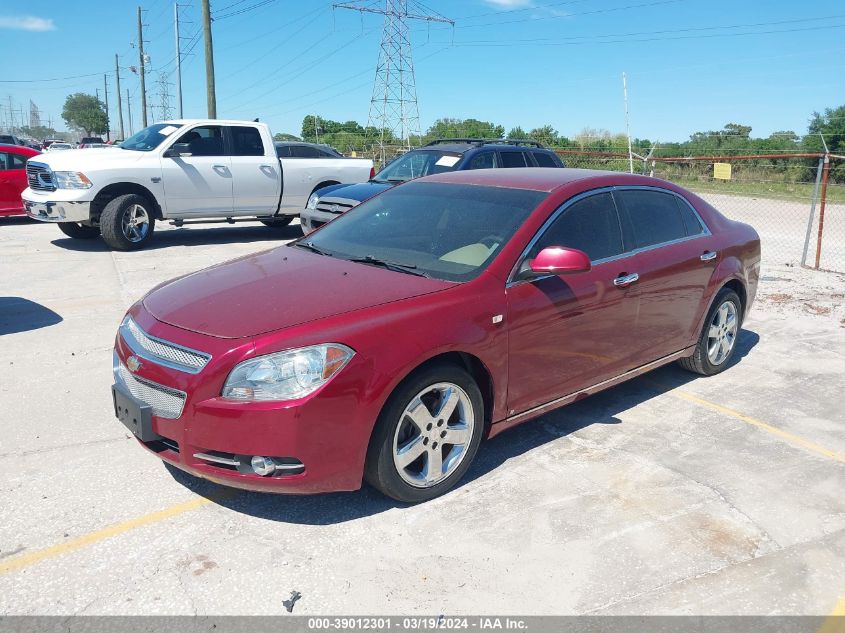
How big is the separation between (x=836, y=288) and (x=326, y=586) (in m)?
8.81

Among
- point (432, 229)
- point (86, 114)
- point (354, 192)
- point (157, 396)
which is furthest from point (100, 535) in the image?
point (86, 114)

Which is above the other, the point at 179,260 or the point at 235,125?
the point at 235,125

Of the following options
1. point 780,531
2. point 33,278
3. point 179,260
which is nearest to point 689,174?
point 179,260

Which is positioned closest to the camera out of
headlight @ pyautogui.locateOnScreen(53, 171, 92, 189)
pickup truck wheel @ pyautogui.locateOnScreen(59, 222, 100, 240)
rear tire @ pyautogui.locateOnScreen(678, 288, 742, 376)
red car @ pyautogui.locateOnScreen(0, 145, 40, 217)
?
rear tire @ pyautogui.locateOnScreen(678, 288, 742, 376)

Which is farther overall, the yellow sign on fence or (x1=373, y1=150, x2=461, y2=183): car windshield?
the yellow sign on fence

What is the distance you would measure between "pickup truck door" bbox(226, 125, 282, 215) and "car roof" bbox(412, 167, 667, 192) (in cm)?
769

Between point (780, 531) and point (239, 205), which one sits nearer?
point (780, 531)

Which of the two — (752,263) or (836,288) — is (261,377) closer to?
(752,263)

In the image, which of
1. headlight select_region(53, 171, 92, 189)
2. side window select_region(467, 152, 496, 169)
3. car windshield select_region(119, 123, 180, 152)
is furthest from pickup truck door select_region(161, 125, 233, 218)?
side window select_region(467, 152, 496, 169)

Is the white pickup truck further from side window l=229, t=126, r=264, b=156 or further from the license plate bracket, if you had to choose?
the license plate bracket

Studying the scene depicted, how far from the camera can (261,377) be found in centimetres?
312

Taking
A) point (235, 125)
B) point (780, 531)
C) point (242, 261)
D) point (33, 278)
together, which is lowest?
point (780, 531)

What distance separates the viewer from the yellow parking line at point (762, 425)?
14.5 feet

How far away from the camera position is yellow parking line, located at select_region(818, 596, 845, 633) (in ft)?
9.28
